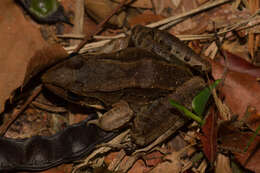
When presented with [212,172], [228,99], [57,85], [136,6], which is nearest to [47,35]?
[57,85]

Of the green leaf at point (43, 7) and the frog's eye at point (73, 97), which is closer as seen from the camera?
the frog's eye at point (73, 97)

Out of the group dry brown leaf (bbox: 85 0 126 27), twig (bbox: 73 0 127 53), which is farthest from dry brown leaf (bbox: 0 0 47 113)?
dry brown leaf (bbox: 85 0 126 27)

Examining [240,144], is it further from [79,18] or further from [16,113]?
[16,113]

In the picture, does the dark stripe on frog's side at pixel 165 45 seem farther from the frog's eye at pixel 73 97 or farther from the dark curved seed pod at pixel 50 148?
the dark curved seed pod at pixel 50 148

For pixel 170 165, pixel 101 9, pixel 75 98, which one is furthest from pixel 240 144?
pixel 101 9

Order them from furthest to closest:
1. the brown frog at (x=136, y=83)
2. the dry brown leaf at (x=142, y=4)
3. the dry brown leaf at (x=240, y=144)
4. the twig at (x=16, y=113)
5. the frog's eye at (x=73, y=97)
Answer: the dry brown leaf at (x=142, y=4) < the twig at (x=16, y=113) < the frog's eye at (x=73, y=97) < the brown frog at (x=136, y=83) < the dry brown leaf at (x=240, y=144)

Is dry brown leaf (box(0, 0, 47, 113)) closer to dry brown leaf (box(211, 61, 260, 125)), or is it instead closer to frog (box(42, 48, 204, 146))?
frog (box(42, 48, 204, 146))

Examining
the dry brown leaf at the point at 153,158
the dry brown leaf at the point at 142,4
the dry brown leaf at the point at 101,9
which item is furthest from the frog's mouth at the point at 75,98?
the dry brown leaf at the point at 142,4
